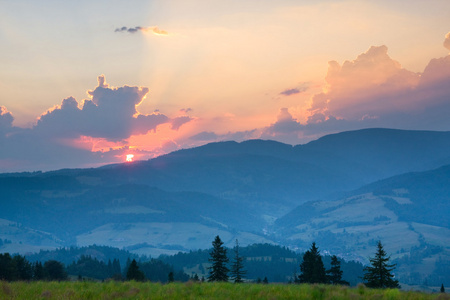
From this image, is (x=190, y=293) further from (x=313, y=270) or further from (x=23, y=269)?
(x=23, y=269)

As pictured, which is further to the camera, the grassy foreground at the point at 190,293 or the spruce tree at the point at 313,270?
the spruce tree at the point at 313,270

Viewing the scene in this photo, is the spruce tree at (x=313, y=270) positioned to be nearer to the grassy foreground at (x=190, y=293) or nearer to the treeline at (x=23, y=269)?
the treeline at (x=23, y=269)

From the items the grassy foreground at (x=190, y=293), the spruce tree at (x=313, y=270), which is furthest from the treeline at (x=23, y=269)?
the grassy foreground at (x=190, y=293)

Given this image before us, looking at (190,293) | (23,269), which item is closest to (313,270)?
(190,293)

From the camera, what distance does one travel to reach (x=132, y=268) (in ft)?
245

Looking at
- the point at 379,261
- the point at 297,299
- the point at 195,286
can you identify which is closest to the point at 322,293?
the point at 297,299

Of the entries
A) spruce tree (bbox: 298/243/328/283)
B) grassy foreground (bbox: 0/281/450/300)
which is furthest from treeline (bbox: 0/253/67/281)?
grassy foreground (bbox: 0/281/450/300)

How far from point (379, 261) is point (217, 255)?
23.1 metres

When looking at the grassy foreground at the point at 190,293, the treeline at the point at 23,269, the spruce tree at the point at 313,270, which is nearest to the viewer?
the grassy foreground at the point at 190,293

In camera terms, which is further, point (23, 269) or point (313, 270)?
point (23, 269)

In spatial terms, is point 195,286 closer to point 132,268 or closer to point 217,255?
point 217,255

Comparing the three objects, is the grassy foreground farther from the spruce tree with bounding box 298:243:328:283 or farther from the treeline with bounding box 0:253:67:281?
the treeline with bounding box 0:253:67:281

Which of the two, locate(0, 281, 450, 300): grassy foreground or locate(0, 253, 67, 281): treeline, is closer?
locate(0, 281, 450, 300): grassy foreground

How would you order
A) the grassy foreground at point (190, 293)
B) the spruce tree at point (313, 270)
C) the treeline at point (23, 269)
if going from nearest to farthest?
the grassy foreground at point (190, 293)
the spruce tree at point (313, 270)
the treeline at point (23, 269)
